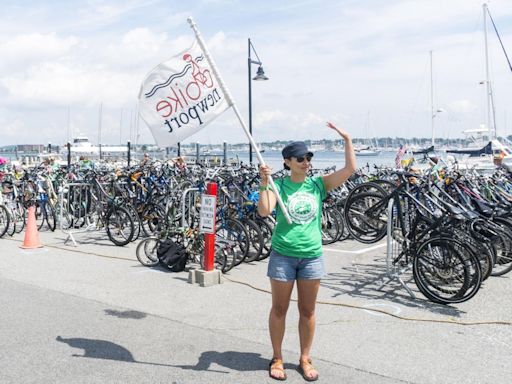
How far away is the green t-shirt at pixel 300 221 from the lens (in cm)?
371

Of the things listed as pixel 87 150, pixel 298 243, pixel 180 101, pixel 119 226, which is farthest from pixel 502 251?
pixel 87 150

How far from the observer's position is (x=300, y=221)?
12.3 feet

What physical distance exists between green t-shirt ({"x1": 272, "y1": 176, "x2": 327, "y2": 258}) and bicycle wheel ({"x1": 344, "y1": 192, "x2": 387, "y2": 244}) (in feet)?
→ 9.78

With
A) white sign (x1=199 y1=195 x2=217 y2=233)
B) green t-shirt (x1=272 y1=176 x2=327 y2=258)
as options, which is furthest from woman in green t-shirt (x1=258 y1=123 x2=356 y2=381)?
white sign (x1=199 y1=195 x2=217 y2=233)

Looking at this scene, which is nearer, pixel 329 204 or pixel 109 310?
pixel 109 310

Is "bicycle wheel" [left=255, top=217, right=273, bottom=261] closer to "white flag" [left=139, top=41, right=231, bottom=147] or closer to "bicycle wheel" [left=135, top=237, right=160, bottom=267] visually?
"bicycle wheel" [left=135, top=237, right=160, bottom=267]

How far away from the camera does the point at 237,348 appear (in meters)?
4.41

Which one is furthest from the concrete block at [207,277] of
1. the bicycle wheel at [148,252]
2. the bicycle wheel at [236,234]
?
the bicycle wheel at [148,252]

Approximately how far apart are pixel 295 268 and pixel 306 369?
782mm

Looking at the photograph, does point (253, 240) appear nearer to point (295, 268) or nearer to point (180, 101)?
point (180, 101)

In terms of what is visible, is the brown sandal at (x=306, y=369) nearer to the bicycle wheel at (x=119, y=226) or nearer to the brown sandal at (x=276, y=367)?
the brown sandal at (x=276, y=367)

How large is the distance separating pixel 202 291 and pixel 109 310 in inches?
47.4

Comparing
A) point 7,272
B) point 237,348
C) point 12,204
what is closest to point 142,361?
point 237,348

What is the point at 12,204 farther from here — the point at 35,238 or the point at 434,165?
the point at 434,165
